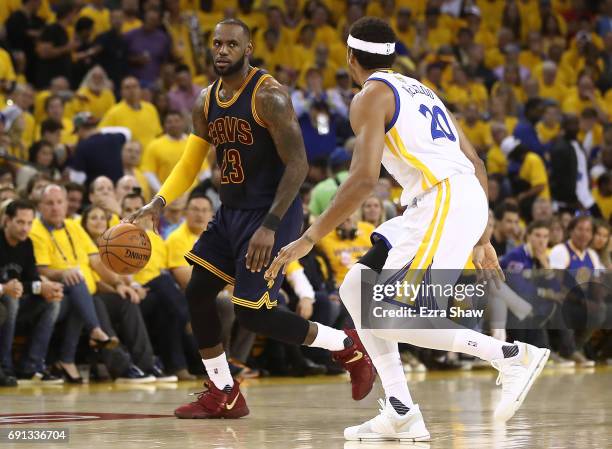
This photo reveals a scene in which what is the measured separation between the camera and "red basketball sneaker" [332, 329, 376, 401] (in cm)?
695

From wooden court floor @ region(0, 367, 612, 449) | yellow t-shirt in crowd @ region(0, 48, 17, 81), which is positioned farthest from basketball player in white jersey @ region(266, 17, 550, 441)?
yellow t-shirt in crowd @ region(0, 48, 17, 81)

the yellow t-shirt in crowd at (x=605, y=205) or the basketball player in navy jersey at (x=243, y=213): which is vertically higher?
the basketball player in navy jersey at (x=243, y=213)

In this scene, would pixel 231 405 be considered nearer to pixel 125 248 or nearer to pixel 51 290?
pixel 125 248

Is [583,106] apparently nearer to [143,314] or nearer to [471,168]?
[143,314]

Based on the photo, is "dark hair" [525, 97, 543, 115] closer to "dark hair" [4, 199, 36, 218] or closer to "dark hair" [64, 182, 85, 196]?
"dark hair" [64, 182, 85, 196]

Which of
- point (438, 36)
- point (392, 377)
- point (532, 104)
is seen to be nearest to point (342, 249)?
point (392, 377)

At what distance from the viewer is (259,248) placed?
21.4ft

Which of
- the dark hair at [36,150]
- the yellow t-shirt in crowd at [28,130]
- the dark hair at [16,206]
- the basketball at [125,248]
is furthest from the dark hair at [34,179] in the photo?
the basketball at [125,248]

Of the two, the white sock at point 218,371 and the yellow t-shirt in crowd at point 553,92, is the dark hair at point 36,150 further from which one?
the yellow t-shirt in crowd at point 553,92

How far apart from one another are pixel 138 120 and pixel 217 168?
2908 mm

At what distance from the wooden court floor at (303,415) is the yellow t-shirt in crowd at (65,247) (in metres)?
1.18

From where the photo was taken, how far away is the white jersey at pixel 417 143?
5707mm

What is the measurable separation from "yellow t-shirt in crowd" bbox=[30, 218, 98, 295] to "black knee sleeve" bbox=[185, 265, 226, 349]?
11.5 ft

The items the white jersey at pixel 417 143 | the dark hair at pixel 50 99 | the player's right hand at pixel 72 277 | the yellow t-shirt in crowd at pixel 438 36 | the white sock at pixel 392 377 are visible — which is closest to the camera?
the white jersey at pixel 417 143
